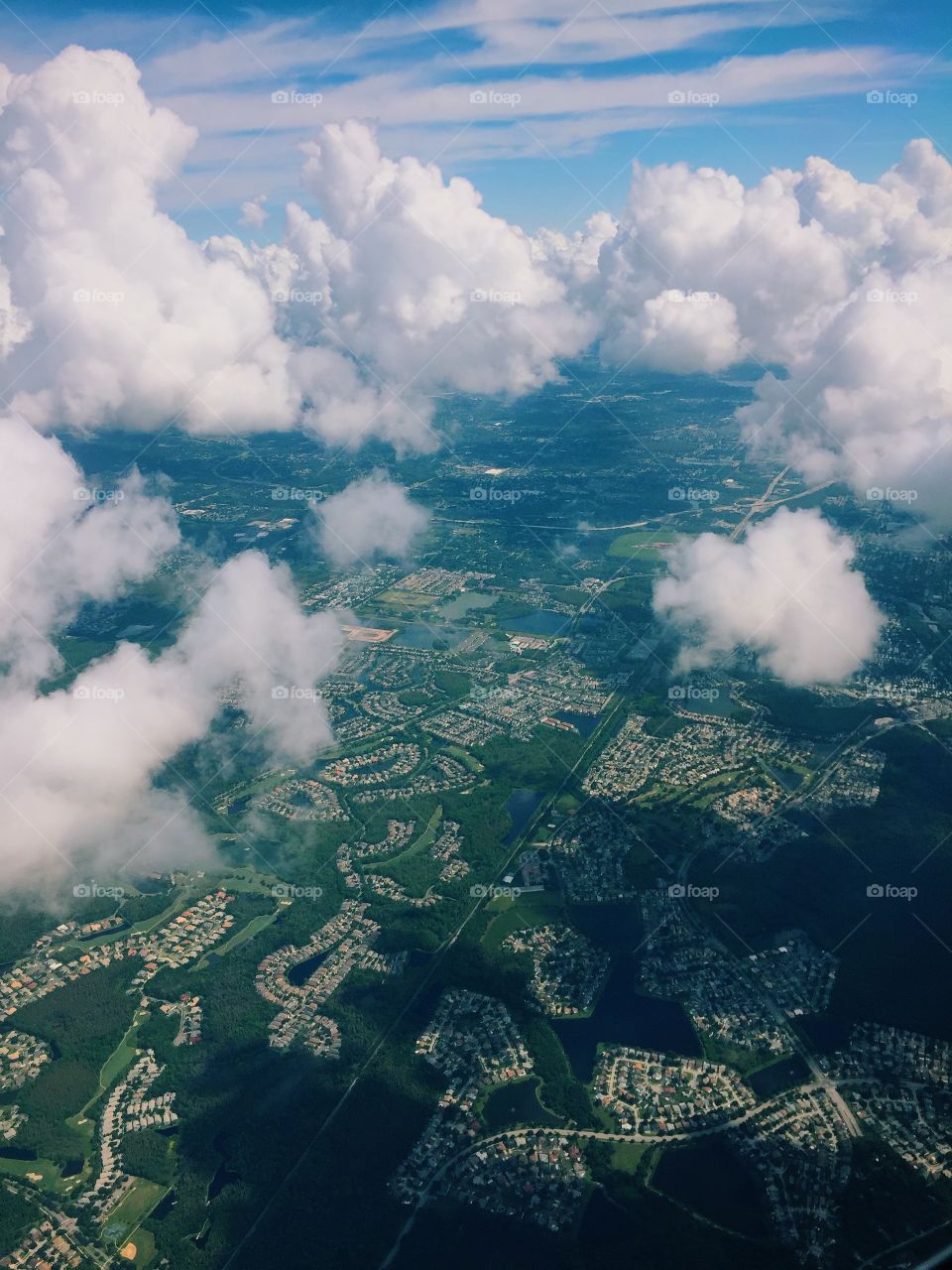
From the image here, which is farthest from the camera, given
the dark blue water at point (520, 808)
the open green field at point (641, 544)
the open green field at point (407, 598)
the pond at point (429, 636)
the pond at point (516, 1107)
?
the open green field at point (641, 544)

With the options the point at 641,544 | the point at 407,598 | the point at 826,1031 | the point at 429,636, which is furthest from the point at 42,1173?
the point at 641,544

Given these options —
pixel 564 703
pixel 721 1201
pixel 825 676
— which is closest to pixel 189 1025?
pixel 721 1201

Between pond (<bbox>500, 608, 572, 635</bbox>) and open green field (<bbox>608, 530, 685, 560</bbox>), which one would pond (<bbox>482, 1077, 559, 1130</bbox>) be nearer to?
pond (<bbox>500, 608, 572, 635</bbox>)

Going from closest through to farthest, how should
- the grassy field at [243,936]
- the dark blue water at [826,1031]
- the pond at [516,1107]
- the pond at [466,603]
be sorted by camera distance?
the pond at [516,1107] → the dark blue water at [826,1031] → the grassy field at [243,936] → the pond at [466,603]

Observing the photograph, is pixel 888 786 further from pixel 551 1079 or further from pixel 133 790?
pixel 133 790

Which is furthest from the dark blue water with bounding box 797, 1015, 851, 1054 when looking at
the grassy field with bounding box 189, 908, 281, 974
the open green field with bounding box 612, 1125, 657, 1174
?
the grassy field with bounding box 189, 908, 281, 974

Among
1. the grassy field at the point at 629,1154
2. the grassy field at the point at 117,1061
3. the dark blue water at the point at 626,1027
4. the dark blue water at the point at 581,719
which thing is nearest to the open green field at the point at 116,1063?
the grassy field at the point at 117,1061

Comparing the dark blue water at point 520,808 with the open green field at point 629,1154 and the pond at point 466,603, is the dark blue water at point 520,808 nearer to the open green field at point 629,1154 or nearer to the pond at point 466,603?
the open green field at point 629,1154

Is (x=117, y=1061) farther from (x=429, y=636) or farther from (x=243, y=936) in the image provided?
(x=429, y=636)
